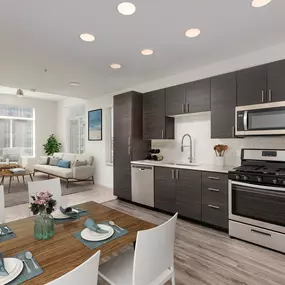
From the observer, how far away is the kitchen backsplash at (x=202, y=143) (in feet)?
10.1

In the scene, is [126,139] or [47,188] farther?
[126,139]

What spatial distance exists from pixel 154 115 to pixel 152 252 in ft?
10.6

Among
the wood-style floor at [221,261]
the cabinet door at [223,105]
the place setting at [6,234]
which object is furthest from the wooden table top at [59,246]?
the cabinet door at [223,105]

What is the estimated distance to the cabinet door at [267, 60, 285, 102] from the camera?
260cm

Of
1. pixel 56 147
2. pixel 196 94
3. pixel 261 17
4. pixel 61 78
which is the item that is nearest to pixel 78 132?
pixel 56 147

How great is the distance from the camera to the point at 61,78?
4.31m

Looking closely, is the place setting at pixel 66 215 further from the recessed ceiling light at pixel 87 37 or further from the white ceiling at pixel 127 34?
the recessed ceiling light at pixel 87 37

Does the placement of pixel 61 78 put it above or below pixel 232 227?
above

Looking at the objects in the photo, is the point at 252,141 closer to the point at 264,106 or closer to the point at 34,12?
the point at 264,106

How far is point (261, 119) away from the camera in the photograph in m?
2.75

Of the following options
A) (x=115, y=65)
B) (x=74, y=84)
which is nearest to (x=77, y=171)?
(x=74, y=84)

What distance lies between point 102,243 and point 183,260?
1.38 meters

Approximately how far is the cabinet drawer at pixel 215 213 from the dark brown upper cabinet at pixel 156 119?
151 cm

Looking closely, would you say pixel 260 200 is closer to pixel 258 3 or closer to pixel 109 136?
pixel 258 3
